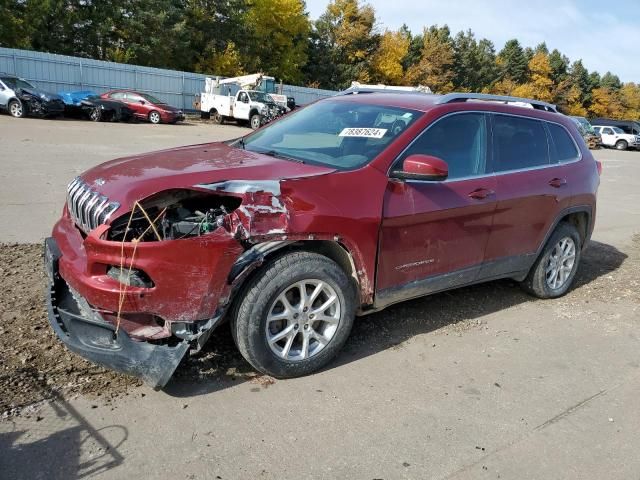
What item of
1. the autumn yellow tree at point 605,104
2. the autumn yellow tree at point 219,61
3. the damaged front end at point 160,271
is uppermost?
the autumn yellow tree at point 605,104

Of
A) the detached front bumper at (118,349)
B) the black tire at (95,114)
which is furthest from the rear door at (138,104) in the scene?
the detached front bumper at (118,349)

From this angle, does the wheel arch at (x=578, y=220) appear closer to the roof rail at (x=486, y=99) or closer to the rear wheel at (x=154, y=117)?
the roof rail at (x=486, y=99)

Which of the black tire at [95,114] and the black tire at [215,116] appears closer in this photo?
the black tire at [95,114]

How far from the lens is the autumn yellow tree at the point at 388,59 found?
54.7 m

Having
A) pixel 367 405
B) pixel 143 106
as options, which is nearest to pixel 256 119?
pixel 143 106

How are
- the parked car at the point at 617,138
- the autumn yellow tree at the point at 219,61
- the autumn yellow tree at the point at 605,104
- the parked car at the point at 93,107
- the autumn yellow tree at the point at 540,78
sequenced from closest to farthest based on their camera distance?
the parked car at the point at 93,107, the parked car at the point at 617,138, the autumn yellow tree at the point at 219,61, the autumn yellow tree at the point at 540,78, the autumn yellow tree at the point at 605,104

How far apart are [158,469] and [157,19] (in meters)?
37.9

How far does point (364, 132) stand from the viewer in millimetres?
4082

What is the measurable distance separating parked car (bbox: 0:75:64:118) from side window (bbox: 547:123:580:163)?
68.6 feet

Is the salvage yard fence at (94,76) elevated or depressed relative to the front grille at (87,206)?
elevated

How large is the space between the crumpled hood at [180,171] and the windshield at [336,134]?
0.82 feet

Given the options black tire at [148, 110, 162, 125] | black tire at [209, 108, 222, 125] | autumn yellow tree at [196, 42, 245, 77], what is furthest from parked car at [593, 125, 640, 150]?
black tire at [148, 110, 162, 125]

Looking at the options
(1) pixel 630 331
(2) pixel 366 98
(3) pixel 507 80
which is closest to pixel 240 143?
(2) pixel 366 98

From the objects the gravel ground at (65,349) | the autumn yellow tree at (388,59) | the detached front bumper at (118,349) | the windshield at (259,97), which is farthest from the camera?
the autumn yellow tree at (388,59)
